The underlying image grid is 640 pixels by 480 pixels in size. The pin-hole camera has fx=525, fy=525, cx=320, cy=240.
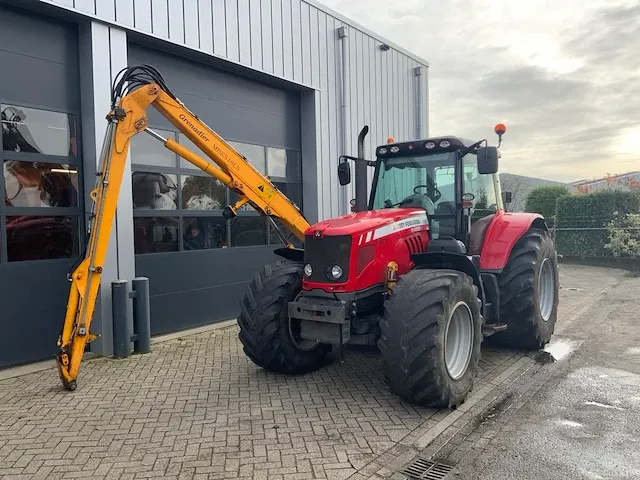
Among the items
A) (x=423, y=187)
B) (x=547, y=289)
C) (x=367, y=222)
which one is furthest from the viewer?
(x=547, y=289)

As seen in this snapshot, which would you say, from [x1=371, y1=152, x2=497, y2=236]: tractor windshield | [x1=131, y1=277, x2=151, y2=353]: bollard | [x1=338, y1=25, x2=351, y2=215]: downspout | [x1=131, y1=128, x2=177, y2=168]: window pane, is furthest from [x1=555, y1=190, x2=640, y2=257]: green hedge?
[x1=131, y1=277, x2=151, y2=353]: bollard

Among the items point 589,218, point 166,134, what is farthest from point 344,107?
point 589,218

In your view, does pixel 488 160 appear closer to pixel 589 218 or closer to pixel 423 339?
pixel 423 339

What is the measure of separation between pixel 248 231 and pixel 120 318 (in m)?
3.27

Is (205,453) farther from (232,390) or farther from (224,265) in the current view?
(224,265)

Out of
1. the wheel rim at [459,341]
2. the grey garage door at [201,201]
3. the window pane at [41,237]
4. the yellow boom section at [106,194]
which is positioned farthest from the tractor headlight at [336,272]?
the window pane at [41,237]

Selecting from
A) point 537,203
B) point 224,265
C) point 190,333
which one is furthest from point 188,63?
point 537,203

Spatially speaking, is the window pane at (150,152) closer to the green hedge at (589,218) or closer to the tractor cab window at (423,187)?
the tractor cab window at (423,187)

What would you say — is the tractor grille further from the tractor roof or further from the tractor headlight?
the tractor roof

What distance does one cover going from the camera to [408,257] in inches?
214

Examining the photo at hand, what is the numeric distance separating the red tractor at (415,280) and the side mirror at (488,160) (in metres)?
0.01

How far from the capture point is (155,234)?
7.78 metres

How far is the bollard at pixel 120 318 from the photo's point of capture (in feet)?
21.6

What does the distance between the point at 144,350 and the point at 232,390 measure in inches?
82.2
